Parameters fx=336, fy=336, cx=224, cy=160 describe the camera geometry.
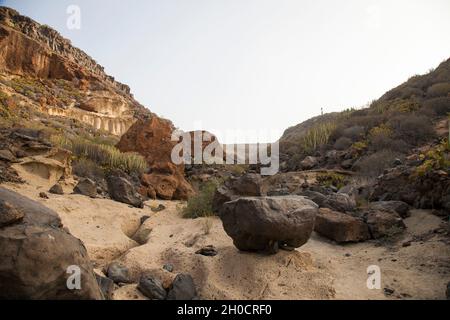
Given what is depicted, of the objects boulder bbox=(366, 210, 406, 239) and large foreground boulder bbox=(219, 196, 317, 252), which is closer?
large foreground boulder bbox=(219, 196, 317, 252)

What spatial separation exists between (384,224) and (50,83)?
2995 cm

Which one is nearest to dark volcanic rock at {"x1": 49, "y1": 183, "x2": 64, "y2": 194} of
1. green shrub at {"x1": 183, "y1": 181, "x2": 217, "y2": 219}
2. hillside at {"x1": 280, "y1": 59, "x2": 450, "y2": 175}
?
green shrub at {"x1": 183, "y1": 181, "x2": 217, "y2": 219}

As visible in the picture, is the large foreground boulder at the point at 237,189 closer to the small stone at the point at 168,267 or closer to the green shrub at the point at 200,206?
the green shrub at the point at 200,206

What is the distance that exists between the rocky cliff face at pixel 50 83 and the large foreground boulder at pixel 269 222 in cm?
2074

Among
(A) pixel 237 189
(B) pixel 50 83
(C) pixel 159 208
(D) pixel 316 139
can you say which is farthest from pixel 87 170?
(B) pixel 50 83

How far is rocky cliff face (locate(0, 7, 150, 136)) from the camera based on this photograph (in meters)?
23.7

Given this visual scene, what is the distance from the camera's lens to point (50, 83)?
28328mm

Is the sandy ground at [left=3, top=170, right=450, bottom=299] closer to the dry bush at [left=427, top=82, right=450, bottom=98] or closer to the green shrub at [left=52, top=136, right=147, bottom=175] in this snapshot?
the green shrub at [left=52, top=136, right=147, bottom=175]

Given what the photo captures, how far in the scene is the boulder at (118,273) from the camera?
11.0 feet

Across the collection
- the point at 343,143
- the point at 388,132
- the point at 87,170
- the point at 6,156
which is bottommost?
the point at 87,170

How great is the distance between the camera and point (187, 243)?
463 centimetres

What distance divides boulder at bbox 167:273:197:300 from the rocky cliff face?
21006 millimetres

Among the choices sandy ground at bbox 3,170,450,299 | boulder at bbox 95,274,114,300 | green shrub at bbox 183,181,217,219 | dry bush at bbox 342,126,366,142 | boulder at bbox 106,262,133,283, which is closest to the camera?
boulder at bbox 95,274,114,300

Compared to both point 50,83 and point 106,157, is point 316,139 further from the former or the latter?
point 50,83
